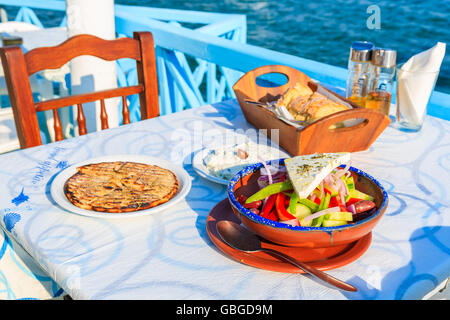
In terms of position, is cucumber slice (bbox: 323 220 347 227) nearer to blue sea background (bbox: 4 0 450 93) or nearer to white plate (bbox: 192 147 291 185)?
white plate (bbox: 192 147 291 185)

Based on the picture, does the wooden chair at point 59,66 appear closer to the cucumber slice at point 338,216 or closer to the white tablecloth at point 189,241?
the white tablecloth at point 189,241

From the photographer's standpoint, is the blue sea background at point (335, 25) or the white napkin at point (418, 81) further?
the blue sea background at point (335, 25)

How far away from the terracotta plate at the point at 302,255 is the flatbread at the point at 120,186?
0.18 meters

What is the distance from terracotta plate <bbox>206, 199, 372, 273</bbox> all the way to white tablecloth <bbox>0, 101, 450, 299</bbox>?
0.01 m

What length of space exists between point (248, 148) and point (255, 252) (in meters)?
0.42

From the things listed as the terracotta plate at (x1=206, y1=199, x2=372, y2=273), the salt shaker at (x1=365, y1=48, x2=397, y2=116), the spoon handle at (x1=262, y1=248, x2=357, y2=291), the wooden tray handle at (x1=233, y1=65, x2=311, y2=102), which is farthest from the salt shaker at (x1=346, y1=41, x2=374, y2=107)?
the spoon handle at (x1=262, y1=248, x2=357, y2=291)

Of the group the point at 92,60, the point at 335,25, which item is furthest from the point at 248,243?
the point at 335,25

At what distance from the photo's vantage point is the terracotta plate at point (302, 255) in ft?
2.44

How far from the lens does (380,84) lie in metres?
1.38

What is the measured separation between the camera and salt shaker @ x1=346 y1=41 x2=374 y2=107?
1.34 m

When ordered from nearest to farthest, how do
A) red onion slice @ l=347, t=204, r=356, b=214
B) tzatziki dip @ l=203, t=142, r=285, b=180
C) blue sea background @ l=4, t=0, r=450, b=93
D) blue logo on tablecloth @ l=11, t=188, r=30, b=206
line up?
1. red onion slice @ l=347, t=204, r=356, b=214
2. blue logo on tablecloth @ l=11, t=188, r=30, b=206
3. tzatziki dip @ l=203, t=142, r=285, b=180
4. blue sea background @ l=4, t=0, r=450, b=93

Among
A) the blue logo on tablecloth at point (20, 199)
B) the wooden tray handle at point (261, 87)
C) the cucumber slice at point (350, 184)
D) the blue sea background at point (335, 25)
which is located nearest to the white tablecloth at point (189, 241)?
the blue logo on tablecloth at point (20, 199)

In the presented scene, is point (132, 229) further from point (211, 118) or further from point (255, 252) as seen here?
point (211, 118)
